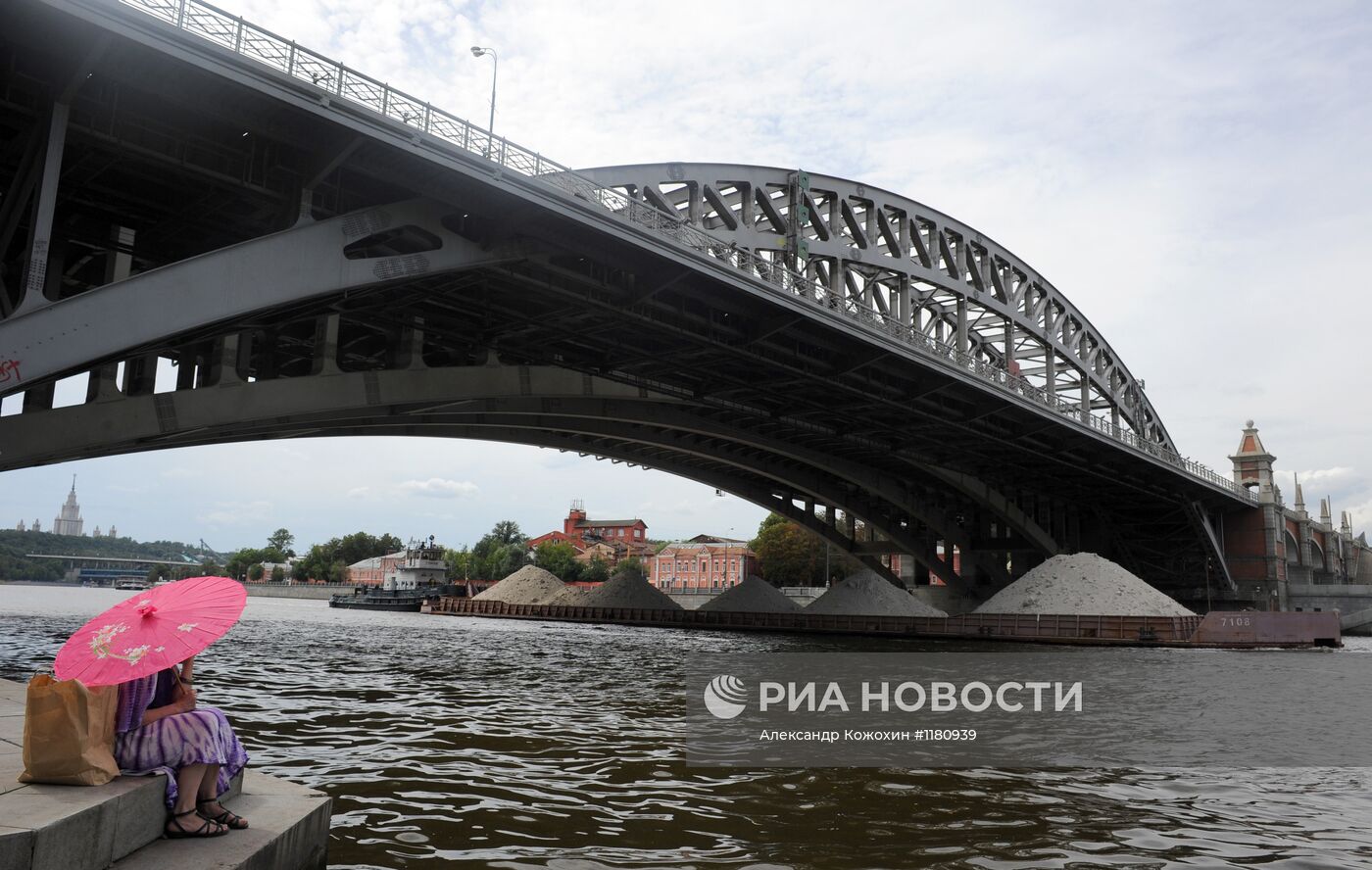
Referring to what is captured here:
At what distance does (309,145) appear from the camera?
18.7m

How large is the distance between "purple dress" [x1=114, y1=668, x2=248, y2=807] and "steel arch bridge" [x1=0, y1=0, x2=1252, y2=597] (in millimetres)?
12839

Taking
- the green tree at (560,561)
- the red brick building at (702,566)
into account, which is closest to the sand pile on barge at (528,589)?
the red brick building at (702,566)

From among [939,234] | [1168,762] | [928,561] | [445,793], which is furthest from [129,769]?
[928,561]

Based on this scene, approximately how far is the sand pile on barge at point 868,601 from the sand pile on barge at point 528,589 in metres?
24.2

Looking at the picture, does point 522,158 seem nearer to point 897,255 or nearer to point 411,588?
point 897,255

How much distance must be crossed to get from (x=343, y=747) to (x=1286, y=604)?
231 feet

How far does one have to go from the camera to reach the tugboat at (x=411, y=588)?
274ft

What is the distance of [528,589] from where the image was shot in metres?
75.8

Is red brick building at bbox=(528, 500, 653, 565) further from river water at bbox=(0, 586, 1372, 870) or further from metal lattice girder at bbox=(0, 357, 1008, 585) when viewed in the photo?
river water at bbox=(0, 586, 1372, 870)

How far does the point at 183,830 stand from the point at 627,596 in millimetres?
62152

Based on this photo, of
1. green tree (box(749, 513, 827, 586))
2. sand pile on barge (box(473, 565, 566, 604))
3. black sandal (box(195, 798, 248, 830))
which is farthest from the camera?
green tree (box(749, 513, 827, 586))

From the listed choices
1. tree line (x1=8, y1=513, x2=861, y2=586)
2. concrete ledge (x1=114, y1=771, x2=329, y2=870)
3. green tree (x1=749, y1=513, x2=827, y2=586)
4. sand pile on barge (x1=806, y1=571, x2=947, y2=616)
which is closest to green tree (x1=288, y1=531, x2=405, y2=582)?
tree line (x1=8, y1=513, x2=861, y2=586)

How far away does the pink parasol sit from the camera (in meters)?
4.70

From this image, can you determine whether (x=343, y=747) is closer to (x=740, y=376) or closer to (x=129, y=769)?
(x=129, y=769)
